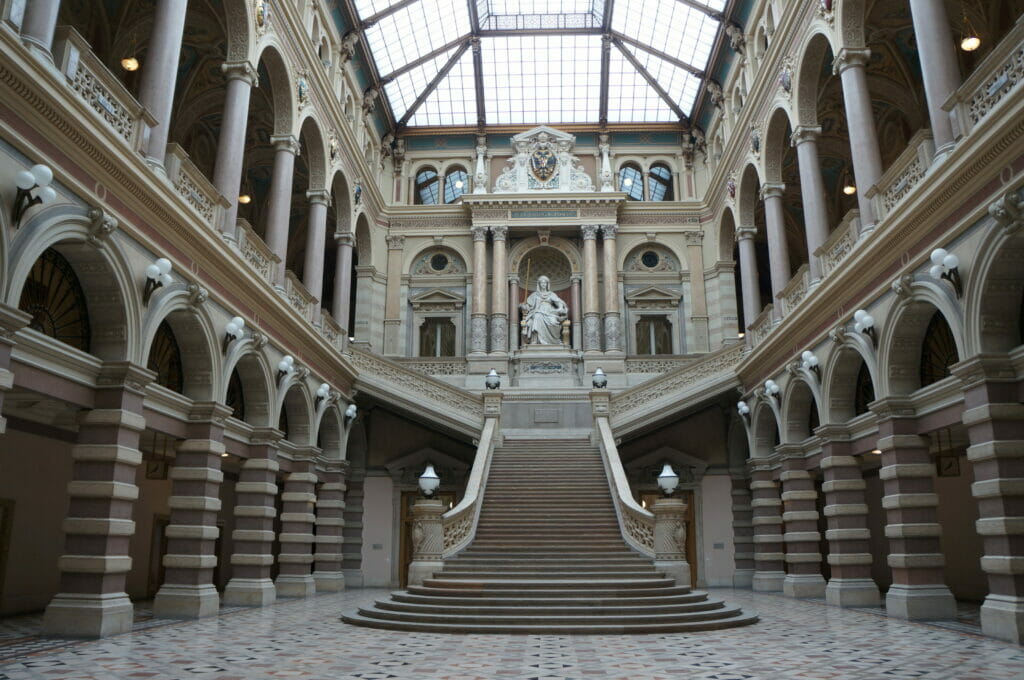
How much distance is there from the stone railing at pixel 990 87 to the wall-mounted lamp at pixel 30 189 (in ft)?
38.9

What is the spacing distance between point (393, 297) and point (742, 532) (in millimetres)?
15936

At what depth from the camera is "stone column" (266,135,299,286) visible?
19152 mm

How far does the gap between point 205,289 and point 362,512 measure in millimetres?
13333

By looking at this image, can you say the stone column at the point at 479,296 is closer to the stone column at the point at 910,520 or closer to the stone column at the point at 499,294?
the stone column at the point at 499,294

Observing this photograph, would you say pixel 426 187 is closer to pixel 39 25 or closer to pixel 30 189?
pixel 39 25

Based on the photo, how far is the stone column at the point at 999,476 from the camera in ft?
36.1

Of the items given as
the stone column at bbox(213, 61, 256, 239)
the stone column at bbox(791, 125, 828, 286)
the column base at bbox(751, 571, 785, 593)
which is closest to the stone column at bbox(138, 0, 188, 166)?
the stone column at bbox(213, 61, 256, 239)

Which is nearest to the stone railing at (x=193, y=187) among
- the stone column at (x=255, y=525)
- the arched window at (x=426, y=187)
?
the stone column at (x=255, y=525)

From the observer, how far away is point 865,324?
14633 millimetres

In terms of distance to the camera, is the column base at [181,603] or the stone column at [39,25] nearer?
the stone column at [39,25]

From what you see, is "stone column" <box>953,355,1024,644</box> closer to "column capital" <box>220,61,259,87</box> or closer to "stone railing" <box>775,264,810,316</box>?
"stone railing" <box>775,264,810,316</box>

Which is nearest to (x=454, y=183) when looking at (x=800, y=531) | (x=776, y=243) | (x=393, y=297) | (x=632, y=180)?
(x=393, y=297)

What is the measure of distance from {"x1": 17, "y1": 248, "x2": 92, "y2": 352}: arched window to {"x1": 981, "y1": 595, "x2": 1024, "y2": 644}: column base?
44.9 ft

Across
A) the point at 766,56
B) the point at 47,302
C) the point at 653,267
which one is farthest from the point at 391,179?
the point at 47,302
